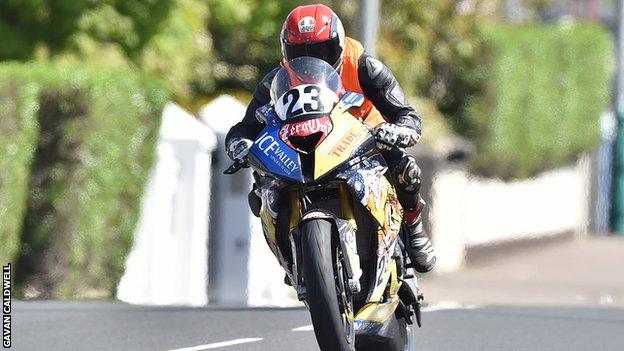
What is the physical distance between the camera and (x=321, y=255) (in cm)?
770

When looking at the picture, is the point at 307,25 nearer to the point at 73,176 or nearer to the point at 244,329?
the point at 244,329

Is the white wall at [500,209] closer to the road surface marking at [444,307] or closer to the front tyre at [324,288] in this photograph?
the road surface marking at [444,307]

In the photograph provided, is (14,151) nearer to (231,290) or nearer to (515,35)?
(231,290)

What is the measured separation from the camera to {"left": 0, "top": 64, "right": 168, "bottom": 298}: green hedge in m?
14.6

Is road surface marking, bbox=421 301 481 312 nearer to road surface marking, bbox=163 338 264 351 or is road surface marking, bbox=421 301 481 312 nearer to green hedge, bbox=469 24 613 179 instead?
road surface marking, bbox=163 338 264 351

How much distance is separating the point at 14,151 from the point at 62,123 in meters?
0.74

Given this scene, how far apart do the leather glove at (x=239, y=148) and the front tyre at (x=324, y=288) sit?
1.94 ft

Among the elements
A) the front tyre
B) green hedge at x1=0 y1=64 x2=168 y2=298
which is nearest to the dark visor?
the front tyre

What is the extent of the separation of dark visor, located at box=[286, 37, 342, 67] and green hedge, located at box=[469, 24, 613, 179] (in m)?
19.1

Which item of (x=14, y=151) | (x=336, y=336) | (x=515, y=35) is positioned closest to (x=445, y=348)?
(x=336, y=336)

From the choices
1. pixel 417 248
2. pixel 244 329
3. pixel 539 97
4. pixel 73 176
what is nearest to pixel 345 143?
pixel 417 248

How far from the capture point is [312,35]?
8.31 metres

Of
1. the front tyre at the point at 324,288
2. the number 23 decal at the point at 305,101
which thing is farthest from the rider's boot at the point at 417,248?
the front tyre at the point at 324,288

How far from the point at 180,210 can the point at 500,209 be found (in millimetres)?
12595
